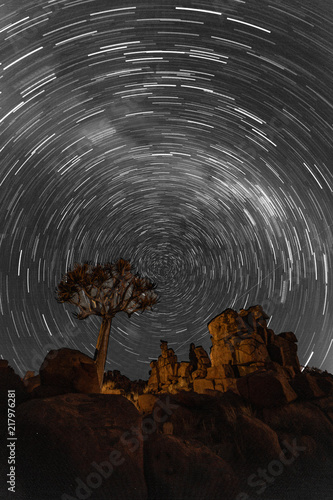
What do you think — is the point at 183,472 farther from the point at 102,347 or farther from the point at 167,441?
the point at 102,347

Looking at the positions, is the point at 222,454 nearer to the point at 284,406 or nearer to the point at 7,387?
the point at 284,406

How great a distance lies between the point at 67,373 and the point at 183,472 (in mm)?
4980

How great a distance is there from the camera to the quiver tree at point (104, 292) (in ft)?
57.4

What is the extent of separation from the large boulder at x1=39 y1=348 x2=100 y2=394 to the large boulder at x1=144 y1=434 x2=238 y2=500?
3479 mm

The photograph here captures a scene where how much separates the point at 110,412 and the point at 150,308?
→ 11.8m

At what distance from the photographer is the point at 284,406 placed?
11852 millimetres

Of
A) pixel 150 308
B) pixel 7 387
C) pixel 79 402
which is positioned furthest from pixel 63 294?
pixel 79 402

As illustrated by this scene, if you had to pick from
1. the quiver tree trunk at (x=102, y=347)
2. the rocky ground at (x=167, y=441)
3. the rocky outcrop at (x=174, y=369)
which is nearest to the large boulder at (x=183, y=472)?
the rocky ground at (x=167, y=441)

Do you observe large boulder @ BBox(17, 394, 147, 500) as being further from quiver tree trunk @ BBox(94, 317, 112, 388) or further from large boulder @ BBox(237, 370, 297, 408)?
quiver tree trunk @ BBox(94, 317, 112, 388)

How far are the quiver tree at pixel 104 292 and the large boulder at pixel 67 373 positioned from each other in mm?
6365

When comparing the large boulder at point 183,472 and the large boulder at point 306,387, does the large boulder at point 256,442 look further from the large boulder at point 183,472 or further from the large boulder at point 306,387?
the large boulder at point 306,387

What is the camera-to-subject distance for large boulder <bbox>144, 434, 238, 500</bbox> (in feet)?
20.7

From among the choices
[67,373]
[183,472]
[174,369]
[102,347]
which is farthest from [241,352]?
[183,472]

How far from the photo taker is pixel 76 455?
6.14m
